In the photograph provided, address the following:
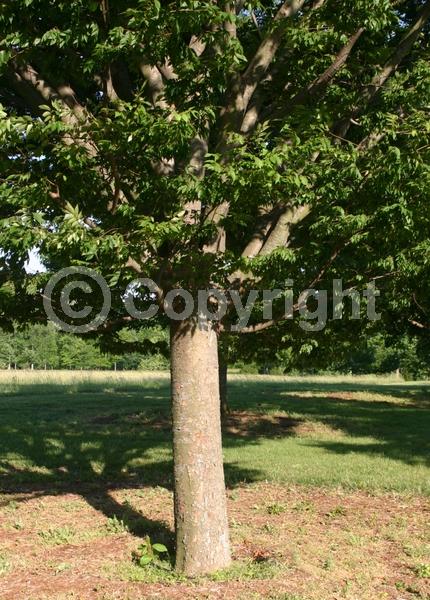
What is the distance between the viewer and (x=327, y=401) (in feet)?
81.3

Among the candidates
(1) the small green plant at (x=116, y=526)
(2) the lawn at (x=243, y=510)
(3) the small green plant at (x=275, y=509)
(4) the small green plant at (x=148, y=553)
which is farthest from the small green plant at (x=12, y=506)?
(3) the small green plant at (x=275, y=509)

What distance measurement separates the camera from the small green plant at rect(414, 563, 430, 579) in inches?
207

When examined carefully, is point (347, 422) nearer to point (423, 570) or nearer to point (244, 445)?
point (244, 445)

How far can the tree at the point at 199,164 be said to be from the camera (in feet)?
14.6

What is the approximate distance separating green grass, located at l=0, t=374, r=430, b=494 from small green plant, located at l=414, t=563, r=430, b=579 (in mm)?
3210

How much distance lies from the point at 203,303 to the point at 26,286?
162 cm

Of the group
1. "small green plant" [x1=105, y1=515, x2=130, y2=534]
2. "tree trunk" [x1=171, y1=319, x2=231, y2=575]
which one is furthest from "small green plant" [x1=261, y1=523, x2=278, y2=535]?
"small green plant" [x1=105, y1=515, x2=130, y2=534]

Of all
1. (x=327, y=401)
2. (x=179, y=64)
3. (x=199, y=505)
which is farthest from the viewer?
(x=327, y=401)

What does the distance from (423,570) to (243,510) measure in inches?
103

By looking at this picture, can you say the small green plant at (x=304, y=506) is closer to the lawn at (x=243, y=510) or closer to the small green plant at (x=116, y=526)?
the lawn at (x=243, y=510)

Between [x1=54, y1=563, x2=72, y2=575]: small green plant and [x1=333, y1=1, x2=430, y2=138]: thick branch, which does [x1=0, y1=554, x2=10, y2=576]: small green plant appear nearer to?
[x1=54, y1=563, x2=72, y2=575]: small green plant

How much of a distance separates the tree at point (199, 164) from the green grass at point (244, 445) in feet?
13.7

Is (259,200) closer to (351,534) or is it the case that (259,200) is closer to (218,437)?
(218,437)

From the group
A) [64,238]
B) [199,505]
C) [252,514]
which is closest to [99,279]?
[64,238]
